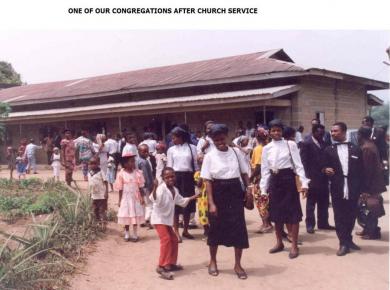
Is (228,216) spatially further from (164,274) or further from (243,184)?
(164,274)

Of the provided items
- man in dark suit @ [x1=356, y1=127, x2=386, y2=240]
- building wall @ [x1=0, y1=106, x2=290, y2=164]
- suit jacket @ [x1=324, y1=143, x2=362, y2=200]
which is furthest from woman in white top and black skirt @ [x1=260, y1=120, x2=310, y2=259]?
building wall @ [x1=0, y1=106, x2=290, y2=164]

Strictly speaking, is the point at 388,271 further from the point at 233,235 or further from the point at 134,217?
the point at 134,217

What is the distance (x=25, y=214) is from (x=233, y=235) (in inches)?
142

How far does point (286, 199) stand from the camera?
4484mm

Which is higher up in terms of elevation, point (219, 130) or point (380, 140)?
point (219, 130)

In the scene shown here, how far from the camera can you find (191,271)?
13.6 ft

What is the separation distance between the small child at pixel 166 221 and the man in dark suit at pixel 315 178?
6.59 feet

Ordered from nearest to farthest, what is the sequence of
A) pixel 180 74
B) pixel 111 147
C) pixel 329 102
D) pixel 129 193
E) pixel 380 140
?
pixel 129 193, pixel 380 140, pixel 111 147, pixel 329 102, pixel 180 74

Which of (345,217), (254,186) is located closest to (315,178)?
(254,186)

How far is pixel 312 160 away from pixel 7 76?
36.1 meters

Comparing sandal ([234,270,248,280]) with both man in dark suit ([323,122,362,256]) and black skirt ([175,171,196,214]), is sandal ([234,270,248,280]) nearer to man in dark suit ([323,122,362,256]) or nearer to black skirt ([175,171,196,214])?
man in dark suit ([323,122,362,256])

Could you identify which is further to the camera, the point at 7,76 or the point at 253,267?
the point at 7,76

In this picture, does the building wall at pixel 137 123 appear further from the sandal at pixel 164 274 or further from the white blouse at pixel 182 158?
the sandal at pixel 164 274

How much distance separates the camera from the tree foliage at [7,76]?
35344 millimetres
